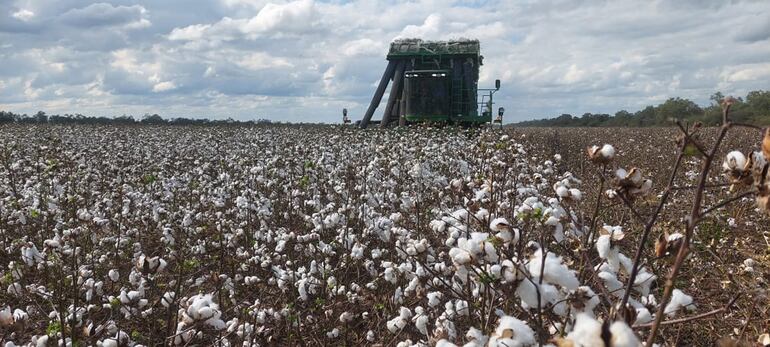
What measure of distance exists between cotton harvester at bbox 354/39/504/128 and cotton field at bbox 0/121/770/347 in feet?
27.3

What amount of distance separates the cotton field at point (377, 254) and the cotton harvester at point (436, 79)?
8.31m

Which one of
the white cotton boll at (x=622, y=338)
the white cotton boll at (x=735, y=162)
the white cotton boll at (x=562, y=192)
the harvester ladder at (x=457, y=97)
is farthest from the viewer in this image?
the harvester ladder at (x=457, y=97)

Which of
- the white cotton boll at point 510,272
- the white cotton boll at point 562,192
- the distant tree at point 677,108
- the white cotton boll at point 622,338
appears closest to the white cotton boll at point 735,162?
the white cotton boll at point 510,272

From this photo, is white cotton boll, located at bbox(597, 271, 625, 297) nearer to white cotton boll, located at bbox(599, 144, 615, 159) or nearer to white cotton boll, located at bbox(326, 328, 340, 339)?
white cotton boll, located at bbox(599, 144, 615, 159)

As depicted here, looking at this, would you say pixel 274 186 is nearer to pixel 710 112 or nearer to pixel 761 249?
pixel 761 249

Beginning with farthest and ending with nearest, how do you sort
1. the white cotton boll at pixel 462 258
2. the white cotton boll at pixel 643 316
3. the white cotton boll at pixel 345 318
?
the white cotton boll at pixel 345 318 < the white cotton boll at pixel 462 258 < the white cotton boll at pixel 643 316

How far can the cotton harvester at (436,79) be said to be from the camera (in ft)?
65.7

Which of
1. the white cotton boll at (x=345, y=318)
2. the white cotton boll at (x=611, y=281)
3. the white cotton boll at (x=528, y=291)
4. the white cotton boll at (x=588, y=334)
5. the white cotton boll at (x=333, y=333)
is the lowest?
the white cotton boll at (x=333, y=333)

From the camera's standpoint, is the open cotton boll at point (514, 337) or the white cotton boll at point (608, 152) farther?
the white cotton boll at point (608, 152)

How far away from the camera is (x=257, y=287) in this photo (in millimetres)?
5781

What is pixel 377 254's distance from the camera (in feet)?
17.9

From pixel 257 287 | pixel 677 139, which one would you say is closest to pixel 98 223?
pixel 257 287

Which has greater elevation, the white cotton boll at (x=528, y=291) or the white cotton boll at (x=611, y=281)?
the white cotton boll at (x=528, y=291)

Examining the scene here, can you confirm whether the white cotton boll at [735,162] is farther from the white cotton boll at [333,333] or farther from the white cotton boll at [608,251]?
the white cotton boll at [333,333]
